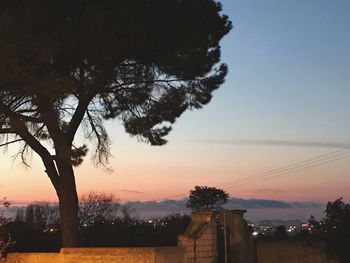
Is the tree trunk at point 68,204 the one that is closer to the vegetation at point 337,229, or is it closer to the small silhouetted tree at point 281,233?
the vegetation at point 337,229


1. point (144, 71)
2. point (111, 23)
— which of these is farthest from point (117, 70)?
point (111, 23)

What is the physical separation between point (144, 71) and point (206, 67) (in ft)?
7.30

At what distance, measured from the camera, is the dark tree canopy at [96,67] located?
16984mm

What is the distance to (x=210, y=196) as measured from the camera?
53.4m

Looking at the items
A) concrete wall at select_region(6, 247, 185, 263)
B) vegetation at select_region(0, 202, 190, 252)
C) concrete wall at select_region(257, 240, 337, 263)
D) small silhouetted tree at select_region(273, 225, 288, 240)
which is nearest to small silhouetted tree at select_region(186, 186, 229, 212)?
small silhouetted tree at select_region(273, 225, 288, 240)

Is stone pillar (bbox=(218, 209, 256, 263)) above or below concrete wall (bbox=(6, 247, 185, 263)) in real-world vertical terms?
Result: above

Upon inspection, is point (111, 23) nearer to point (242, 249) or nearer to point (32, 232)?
point (242, 249)

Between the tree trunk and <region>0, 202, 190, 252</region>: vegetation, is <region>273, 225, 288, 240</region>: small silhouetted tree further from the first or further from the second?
the tree trunk

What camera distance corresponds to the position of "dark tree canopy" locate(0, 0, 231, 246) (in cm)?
1698

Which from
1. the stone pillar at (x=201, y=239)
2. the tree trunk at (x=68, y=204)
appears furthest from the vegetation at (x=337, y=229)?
the tree trunk at (x=68, y=204)

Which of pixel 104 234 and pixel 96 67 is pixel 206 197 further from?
pixel 96 67

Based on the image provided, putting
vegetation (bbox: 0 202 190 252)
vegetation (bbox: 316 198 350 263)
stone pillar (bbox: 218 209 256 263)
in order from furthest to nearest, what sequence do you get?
vegetation (bbox: 0 202 190 252) < vegetation (bbox: 316 198 350 263) < stone pillar (bbox: 218 209 256 263)

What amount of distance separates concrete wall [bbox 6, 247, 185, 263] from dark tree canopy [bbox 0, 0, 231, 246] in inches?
96.0

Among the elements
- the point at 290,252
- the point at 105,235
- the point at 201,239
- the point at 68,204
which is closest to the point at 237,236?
the point at 201,239
